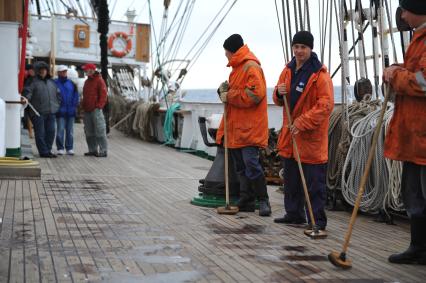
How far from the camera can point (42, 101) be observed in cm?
1212

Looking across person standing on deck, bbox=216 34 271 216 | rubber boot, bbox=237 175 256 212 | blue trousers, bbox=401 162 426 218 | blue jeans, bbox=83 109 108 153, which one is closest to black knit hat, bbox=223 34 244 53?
person standing on deck, bbox=216 34 271 216

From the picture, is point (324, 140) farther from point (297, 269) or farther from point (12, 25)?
point (12, 25)

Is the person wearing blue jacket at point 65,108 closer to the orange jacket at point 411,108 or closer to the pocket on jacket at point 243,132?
the pocket on jacket at point 243,132

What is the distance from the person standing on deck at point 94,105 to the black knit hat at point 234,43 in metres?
5.84

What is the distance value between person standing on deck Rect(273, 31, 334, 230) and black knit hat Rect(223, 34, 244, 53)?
80 cm

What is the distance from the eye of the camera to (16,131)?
35.5 feet

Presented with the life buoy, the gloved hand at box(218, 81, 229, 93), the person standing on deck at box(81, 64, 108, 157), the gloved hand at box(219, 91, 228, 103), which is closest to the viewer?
the gloved hand at box(219, 91, 228, 103)

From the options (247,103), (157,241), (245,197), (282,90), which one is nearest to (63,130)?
(245,197)

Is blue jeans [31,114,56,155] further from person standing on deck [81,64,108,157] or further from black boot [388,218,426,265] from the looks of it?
black boot [388,218,426,265]

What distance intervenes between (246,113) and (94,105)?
20.1ft

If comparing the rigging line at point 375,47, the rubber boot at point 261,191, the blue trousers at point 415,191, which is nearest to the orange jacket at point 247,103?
the rubber boot at point 261,191

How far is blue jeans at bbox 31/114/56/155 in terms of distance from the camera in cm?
1213

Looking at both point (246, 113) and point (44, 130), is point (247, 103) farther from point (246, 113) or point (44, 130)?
point (44, 130)

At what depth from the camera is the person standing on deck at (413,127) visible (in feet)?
15.7
